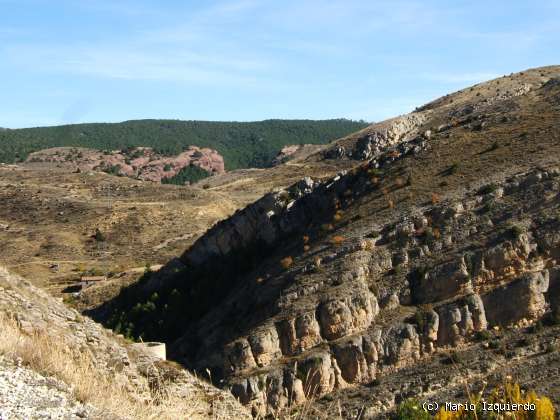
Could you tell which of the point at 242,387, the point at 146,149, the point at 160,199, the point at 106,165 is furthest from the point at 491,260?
the point at 146,149

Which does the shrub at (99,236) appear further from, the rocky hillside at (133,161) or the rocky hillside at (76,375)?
the rocky hillside at (133,161)

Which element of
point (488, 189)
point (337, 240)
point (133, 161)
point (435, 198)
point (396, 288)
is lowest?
point (396, 288)

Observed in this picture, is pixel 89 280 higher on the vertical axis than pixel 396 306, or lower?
lower

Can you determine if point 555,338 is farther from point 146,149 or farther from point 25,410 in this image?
point 146,149

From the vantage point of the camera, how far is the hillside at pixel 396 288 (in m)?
27.5

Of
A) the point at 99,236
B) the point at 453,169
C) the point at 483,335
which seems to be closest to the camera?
the point at 483,335

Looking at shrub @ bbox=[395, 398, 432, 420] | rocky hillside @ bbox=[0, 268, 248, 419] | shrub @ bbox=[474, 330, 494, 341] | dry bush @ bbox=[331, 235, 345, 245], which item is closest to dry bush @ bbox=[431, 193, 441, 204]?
dry bush @ bbox=[331, 235, 345, 245]

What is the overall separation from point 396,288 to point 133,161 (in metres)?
153

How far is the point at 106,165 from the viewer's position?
16025 centimetres

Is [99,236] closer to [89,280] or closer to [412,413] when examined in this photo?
[89,280]

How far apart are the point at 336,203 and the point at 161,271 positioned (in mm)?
14705

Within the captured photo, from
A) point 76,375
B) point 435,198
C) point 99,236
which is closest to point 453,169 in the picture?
point 435,198

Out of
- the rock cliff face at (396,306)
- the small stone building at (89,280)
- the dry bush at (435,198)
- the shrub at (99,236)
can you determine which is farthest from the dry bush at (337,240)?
the shrub at (99,236)

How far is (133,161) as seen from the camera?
177250mm
